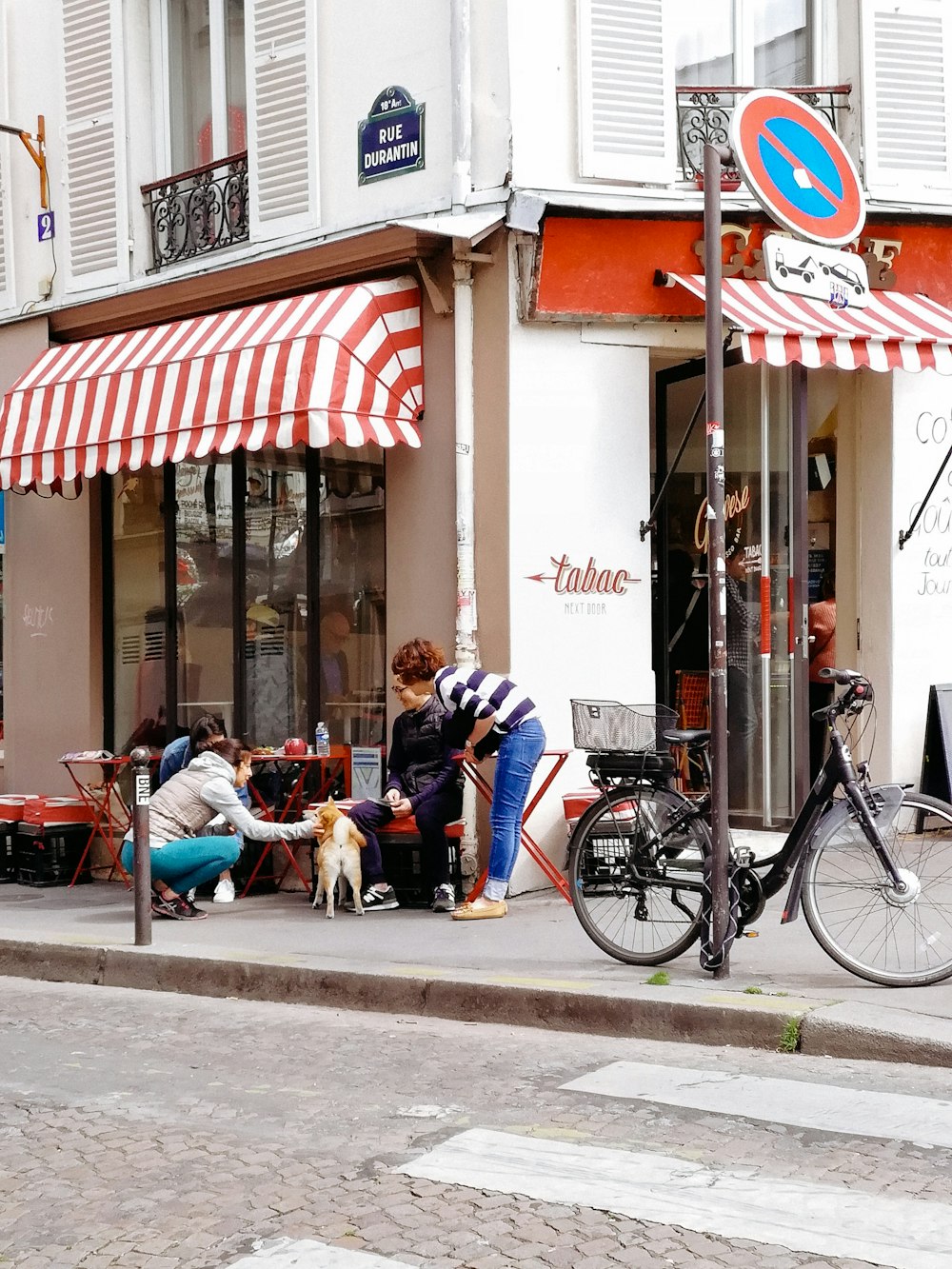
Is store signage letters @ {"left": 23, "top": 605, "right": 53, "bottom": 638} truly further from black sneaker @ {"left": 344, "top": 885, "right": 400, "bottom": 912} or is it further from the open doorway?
the open doorway

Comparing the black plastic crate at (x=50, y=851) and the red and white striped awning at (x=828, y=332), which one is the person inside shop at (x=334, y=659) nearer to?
the black plastic crate at (x=50, y=851)

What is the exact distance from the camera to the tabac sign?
32.1 feet

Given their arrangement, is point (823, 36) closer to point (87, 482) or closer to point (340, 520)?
point (340, 520)

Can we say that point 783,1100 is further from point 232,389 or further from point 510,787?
point 232,389

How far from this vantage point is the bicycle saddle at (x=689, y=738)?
6902 mm

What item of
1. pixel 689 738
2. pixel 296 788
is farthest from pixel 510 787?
pixel 296 788

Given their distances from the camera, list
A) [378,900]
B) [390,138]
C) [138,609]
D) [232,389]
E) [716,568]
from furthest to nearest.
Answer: [138,609], [390,138], [232,389], [378,900], [716,568]

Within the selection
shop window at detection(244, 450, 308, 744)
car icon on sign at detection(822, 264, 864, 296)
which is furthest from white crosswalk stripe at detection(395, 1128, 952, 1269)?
shop window at detection(244, 450, 308, 744)

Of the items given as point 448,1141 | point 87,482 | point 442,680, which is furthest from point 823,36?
point 448,1141

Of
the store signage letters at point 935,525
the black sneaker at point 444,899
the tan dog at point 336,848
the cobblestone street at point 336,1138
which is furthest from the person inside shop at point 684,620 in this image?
the cobblestone street at point 336,1138

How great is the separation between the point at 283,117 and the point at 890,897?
6.85 meters

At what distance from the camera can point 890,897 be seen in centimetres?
635

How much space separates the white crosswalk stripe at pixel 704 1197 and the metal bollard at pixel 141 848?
12.1ft

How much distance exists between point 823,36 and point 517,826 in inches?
218
